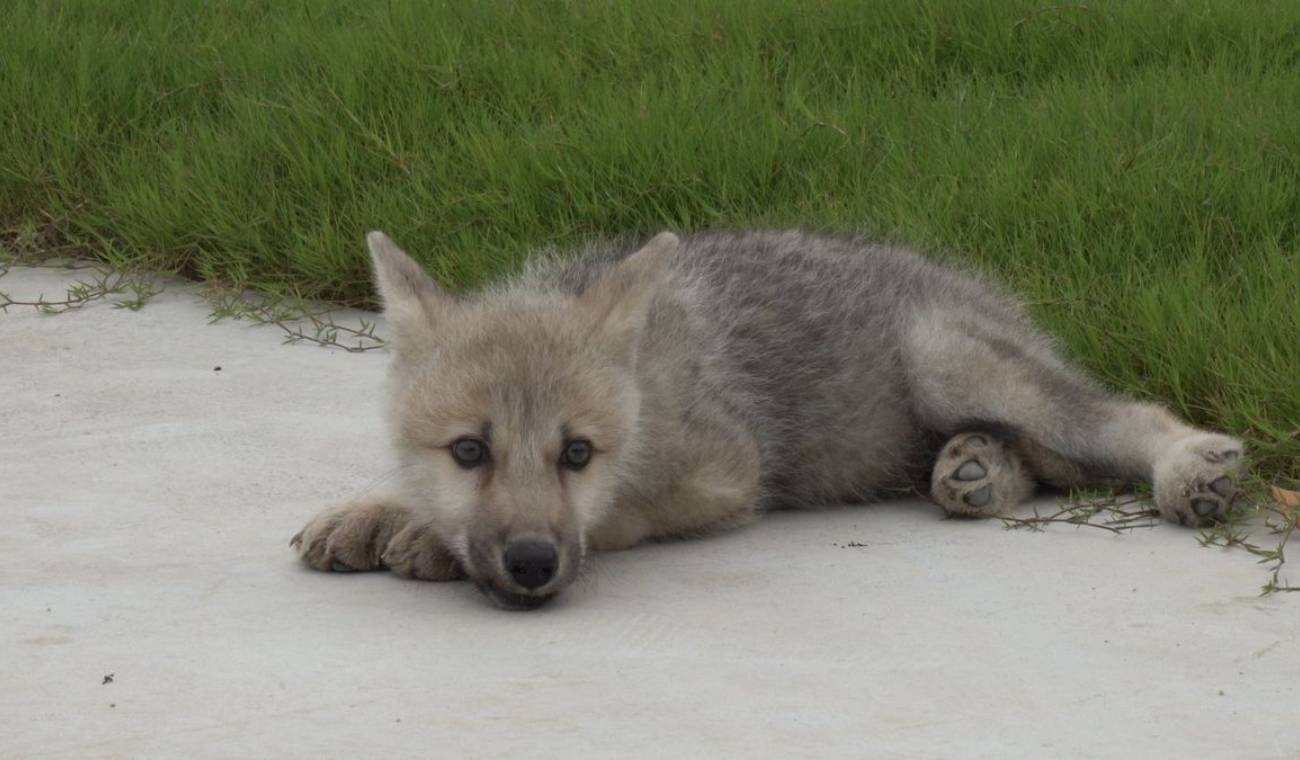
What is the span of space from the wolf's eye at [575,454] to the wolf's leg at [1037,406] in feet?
4.44

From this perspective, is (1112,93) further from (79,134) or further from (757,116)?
(79,134)

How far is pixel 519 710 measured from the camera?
339 centimetres

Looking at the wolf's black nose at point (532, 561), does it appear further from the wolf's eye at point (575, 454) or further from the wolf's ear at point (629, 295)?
the wolf's ear at point (629, 295)

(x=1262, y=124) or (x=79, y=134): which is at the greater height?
(x=1262, y=124)

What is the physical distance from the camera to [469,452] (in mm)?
4098

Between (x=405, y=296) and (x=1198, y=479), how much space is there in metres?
2.03

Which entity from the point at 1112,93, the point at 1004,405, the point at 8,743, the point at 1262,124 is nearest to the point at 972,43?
the point at 1112,93

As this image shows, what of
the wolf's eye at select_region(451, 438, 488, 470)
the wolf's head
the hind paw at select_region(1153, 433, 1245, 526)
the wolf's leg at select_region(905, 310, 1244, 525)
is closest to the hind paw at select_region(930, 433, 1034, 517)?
the wolf's leg at select_region(905, 310, 1244, 525)

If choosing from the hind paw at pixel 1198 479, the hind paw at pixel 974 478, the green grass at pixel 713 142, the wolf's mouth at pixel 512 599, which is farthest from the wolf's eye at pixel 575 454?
the green grass at pixel 713 142

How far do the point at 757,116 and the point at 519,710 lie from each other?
416 cm

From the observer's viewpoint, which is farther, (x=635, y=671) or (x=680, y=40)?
(x=680, y=40)

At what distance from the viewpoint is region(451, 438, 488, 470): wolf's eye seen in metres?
4.09

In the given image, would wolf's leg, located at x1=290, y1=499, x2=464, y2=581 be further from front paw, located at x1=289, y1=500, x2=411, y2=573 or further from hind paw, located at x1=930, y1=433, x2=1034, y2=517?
hind paw, located at x1=930, y1=433, x2=1034, y2=517

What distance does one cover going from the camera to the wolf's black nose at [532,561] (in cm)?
390
